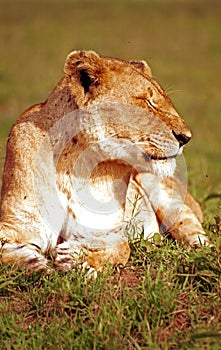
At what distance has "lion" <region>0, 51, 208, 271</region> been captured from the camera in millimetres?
4176

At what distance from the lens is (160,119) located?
4.23 meters

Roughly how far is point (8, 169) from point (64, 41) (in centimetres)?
1440

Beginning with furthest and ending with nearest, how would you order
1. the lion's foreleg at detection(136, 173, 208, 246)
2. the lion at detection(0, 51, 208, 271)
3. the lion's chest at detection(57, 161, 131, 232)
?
the lion's foreleg at detection(136, 173, 208, 246)
the lion's chest at detection(57, 161, 131, 232)
the lion at detection(0, 51, 208, 271)

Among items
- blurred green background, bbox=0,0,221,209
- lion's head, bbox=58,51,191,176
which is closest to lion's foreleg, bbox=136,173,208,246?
lion's head, bbox=58,51,191,176

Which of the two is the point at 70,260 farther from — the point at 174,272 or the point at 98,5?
the point at 98,5

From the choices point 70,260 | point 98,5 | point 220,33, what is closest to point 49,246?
point 70,260

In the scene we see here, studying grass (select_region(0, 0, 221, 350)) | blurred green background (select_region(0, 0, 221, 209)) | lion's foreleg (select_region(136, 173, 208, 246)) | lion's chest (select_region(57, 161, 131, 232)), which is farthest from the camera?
blurred green background (select_region(0, 0, 221, 209))

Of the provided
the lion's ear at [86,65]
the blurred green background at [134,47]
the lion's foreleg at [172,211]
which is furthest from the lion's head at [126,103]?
the blurred green background at [134,47]

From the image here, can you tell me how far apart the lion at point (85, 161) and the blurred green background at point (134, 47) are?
2226 millimetres

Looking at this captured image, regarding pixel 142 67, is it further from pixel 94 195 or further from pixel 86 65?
pixel 94 195

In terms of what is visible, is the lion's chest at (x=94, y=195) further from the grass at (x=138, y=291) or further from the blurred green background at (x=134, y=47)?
the blurred green background at (x=134, y=47)

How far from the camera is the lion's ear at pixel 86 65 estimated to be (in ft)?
13.7

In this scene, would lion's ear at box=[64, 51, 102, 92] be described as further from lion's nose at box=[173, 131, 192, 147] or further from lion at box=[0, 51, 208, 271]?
lion's nose at box=[173, 131, 192, 147]

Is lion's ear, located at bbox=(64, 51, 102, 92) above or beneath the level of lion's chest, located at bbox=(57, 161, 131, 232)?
above
